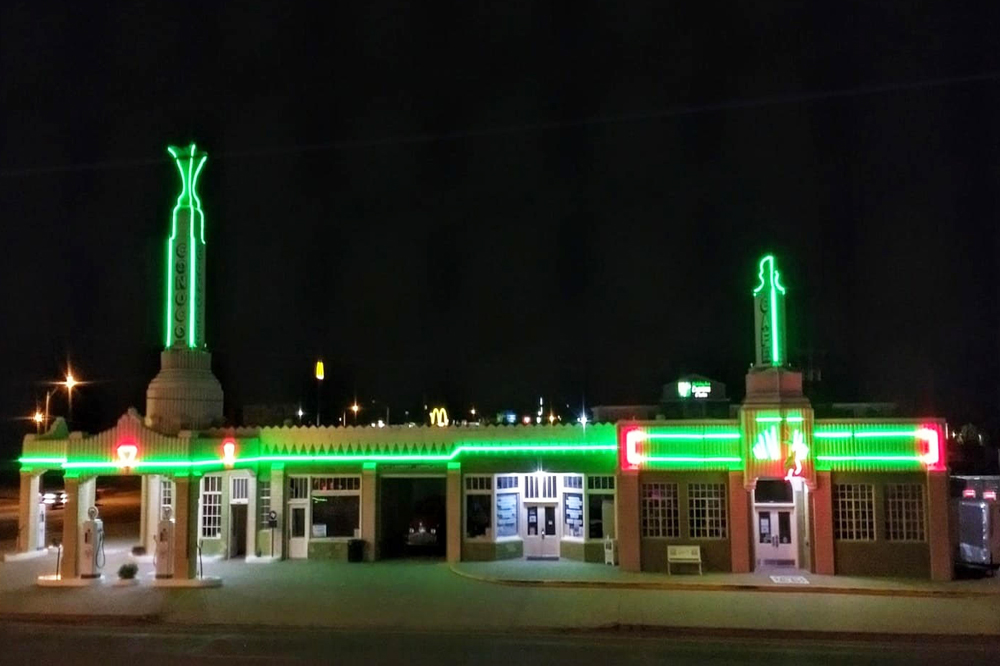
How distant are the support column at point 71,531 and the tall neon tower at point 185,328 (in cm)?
381

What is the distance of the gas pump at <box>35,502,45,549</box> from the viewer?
32469mm

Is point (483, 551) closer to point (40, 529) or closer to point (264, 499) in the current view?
point (264, 499)

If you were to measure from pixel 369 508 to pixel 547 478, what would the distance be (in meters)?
5.67

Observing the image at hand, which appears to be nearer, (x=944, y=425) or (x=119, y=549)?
(x=944, y=425)

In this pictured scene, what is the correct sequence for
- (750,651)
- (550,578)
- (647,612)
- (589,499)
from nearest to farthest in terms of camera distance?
(750,651), (647,612), (550,578), (589,499)

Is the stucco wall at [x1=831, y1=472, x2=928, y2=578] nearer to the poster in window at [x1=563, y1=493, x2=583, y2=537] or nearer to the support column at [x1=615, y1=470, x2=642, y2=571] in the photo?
the support column at [x1=615, y1=470, x2=642, y2=571]

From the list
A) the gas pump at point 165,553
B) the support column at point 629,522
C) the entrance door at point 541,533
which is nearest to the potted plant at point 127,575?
the gas pump at point 165,553

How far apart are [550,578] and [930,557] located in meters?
10.1

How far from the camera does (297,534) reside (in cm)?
3044

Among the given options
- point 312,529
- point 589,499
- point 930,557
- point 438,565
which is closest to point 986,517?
point 930,557

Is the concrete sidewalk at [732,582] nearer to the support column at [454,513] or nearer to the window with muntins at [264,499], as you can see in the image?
the support column at [454,513]

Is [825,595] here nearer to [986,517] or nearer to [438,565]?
[986,517]

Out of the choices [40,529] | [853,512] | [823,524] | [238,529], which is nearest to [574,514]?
[823,524]

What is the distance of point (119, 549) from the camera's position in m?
32.7
